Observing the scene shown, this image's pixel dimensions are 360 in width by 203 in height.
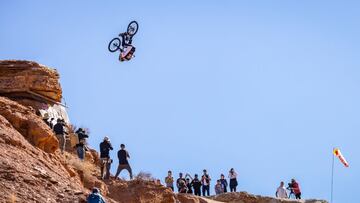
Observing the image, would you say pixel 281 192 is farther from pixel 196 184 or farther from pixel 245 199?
pixel 196 184

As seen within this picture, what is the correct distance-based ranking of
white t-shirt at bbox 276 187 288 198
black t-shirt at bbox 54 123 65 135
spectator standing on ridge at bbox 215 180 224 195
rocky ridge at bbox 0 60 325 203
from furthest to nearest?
white t-shirt at bbox 276 187 288 198 < spectator standing on ridge at bbox 215 180 224 195 < black t-shirt at bbox 54 123 65 135 < rocky ridge at bbox 0 60 325 203

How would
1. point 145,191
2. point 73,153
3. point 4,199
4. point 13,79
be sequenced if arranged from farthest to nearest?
point 13,79, point 73,153, point 145,191, point 4,199

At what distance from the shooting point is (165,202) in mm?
27578

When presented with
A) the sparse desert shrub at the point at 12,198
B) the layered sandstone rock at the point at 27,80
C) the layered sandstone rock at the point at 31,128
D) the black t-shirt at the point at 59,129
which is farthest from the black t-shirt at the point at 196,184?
the sparse desert shrub at the point at 12,198

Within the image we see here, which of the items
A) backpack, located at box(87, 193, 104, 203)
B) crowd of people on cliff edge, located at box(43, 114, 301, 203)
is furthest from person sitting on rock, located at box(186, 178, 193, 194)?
backpack, located at box(87, 193, 104, 203)

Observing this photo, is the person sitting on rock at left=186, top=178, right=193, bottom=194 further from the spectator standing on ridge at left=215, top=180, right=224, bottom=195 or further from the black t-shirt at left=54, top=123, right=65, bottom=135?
the black t-shirt at left=54, top=123, right=65, bottom=135

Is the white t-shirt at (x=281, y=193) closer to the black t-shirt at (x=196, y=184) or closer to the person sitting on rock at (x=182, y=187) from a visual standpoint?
the black t-shirt at (x=196, y=184)

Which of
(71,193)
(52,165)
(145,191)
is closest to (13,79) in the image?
(145,191)

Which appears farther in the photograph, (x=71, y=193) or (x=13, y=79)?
(x=13, y=79)

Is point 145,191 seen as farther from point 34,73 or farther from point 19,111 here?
point 34,73

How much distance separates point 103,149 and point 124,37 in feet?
24.4

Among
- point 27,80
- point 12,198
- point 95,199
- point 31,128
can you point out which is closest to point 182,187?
point 31,128

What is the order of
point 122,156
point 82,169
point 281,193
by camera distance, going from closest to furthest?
point 82,169
point 122,156
point 281,193

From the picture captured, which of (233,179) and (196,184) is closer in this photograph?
(196,184)
